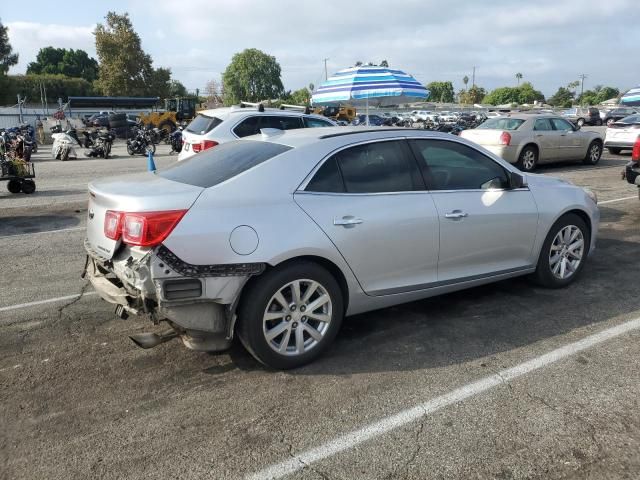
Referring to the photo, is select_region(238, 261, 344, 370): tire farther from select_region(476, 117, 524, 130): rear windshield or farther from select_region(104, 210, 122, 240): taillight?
select_region(476, 117, 524, 130): rear windshield

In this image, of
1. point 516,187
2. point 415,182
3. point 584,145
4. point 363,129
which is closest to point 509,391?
point 415,182

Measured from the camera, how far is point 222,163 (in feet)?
13.3

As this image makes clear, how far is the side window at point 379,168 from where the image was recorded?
3.99 m

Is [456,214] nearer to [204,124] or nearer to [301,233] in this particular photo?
[301,233]

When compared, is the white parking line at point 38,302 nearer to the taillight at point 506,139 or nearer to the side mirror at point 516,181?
the side mirror at point 516,181

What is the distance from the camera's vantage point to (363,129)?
445 cm

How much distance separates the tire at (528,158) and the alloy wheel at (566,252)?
9414 millimetres

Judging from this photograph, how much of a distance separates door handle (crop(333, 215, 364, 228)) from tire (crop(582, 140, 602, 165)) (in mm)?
14572

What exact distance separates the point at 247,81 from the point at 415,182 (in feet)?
408

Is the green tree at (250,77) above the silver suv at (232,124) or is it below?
above

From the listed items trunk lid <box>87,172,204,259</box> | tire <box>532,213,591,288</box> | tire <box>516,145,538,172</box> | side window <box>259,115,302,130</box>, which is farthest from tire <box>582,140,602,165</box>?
trunk lid <box>87,172,204,259</box>

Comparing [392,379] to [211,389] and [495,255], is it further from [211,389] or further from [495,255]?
[495,255]

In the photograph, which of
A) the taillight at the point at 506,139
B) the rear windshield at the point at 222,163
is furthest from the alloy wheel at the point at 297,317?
the taillight at the point at 506,139

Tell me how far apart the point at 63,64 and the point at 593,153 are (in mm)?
115734
